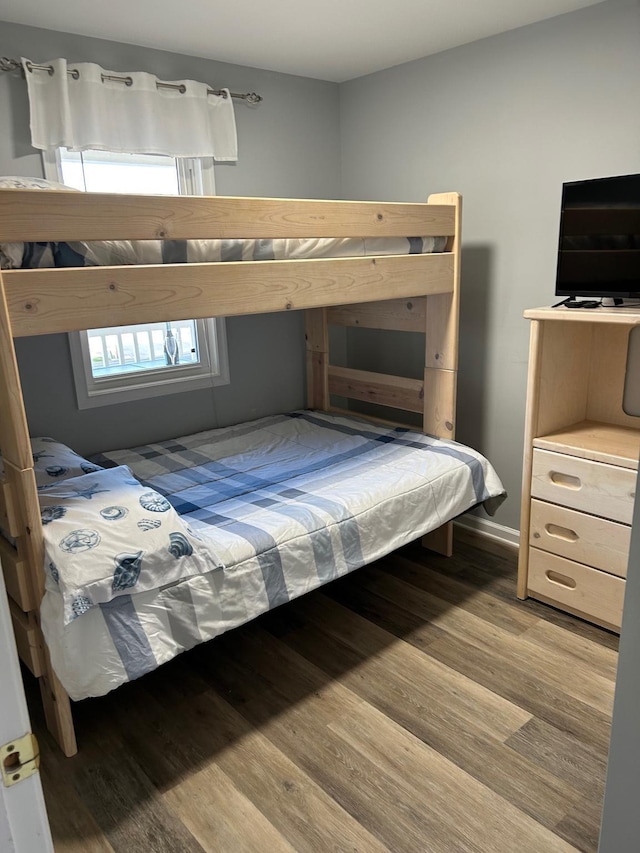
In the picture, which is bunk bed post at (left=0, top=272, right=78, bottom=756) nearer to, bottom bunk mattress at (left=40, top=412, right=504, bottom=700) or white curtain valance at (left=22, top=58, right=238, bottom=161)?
bottom bunk mattress at (left=40, top=412, right=504, bottom=700)

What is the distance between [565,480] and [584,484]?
0.33ft

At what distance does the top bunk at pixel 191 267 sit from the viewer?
1583 mm

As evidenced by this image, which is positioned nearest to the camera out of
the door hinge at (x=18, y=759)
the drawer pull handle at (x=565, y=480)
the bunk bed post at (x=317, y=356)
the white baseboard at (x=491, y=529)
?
the door hinge at (x=18, y=759)

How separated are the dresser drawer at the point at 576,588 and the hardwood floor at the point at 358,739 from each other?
67 mm

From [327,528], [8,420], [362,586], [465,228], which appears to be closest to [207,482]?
[327,528]

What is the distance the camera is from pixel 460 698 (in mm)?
2082

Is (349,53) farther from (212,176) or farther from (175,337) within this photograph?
(175,337)

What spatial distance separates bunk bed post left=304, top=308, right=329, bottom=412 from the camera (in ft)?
11.3

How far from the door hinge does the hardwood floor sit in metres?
1.06

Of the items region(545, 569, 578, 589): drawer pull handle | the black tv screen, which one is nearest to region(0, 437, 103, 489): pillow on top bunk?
region(545, 569, 578, 589): drawer pull handle

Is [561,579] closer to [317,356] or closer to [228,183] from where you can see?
[317,356]

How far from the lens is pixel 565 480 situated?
245 cm

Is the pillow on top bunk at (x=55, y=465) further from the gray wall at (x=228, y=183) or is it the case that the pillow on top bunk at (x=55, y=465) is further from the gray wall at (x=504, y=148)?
the gray wall at (x=504, y=148)

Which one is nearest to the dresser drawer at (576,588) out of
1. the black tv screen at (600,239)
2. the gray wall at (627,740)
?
the black tv screen at (600,239)
